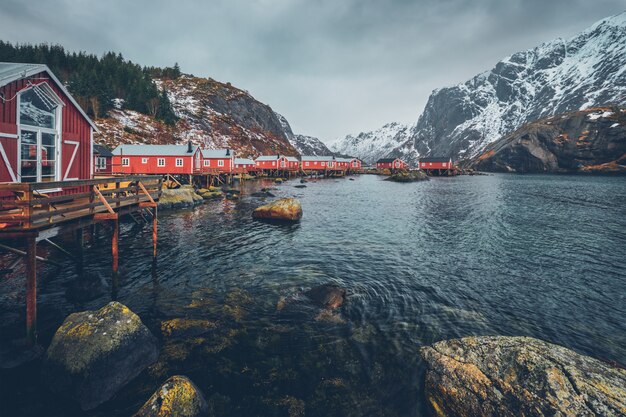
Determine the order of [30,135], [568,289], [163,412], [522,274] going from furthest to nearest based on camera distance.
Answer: [522,274]
[568,289]
[30,135]
[163,412]

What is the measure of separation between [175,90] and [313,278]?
16922cm

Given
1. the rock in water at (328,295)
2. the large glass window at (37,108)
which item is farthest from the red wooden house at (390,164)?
the large glass window at (37,108)

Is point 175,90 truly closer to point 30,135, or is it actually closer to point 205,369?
point 30,135

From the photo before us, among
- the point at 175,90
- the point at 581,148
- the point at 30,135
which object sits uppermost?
the point at 175,90

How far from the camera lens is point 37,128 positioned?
13523 millimetres

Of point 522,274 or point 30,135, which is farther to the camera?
point 522,274

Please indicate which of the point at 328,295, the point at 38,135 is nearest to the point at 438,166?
the point at 328,295

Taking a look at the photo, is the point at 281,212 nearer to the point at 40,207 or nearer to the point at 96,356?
the point at 40,207

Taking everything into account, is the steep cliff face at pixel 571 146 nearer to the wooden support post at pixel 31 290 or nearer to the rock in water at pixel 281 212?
the rock in water at pixel 281 212

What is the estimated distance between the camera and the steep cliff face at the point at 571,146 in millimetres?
114062

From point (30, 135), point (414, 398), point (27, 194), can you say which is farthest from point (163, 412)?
point (30, 135)

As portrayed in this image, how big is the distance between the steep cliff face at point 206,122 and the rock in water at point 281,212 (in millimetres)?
69502

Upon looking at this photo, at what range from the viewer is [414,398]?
7.62 metres

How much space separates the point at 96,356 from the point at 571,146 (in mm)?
168627
